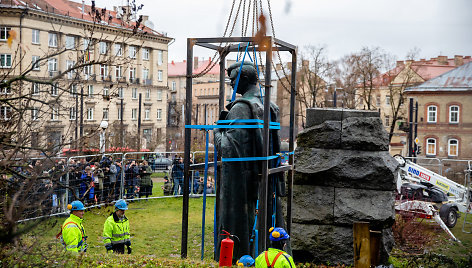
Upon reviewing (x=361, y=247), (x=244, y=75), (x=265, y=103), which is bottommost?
(x=361, y=247)

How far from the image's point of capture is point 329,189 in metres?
10.4

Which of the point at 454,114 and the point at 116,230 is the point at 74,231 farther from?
the point at 454,114

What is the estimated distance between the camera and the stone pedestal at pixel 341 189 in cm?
1016

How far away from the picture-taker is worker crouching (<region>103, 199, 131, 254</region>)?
924 centimetres

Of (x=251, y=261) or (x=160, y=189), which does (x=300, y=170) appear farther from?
(x=160, y=189)

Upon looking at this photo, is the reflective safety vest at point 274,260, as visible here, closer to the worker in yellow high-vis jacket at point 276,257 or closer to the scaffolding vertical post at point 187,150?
the worker in yellow high-vis jacket at point 276,257

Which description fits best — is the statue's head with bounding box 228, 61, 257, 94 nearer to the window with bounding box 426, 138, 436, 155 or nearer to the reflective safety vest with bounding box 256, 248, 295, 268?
the reflective safety vest with bounding box 256, 248, 295, 268

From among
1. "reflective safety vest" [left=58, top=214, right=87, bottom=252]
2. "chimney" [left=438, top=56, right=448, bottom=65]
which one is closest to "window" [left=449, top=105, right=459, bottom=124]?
"chimney" [left=438, top=56, right=448, bottom=65]

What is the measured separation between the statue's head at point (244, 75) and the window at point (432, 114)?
4770 centimetres

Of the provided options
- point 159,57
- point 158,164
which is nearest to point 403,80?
point 158,164

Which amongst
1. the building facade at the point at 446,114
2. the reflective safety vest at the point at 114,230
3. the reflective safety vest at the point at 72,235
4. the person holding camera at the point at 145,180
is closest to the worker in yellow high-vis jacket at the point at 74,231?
the reflective safety vest at the point at 72,235

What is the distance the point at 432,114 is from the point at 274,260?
50.6 m

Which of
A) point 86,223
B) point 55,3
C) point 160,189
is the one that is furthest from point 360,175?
point 55,3

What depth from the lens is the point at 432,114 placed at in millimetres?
52812
